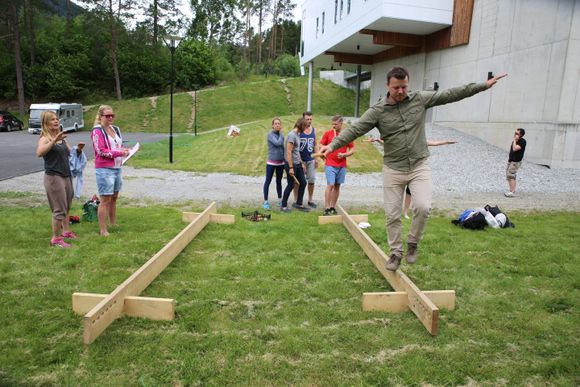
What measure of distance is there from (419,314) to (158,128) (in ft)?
126

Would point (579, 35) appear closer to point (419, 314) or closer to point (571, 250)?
point (571, 250)

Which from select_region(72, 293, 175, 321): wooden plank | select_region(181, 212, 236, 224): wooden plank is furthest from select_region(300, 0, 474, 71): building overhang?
select_region(72, 293, 175, 321): wooden plank

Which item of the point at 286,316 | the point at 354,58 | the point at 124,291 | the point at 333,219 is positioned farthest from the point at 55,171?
the point at 354,58

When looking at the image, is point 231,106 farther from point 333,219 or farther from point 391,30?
point 333,219

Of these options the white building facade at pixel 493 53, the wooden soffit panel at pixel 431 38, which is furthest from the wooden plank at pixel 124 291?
the wooden soffit panel at pixel 431 38

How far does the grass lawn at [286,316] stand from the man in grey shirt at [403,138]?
→ 0.91 metres

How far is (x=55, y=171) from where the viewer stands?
5.78m

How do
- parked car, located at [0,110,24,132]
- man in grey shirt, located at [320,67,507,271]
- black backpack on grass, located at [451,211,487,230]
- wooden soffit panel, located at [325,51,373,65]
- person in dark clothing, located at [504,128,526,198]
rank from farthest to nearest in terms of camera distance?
1. wooden soffit panel, located at [325,51,373,65]
2. parked car, located at [0,110,24,132]
3. person in dark clothing, located at [504,128,526,198]
4. black backpack on grass, located at [451,211,487,230]
5. man in grey shirt, located at [320,67,507,271]

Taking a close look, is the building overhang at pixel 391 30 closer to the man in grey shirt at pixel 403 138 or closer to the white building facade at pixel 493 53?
the white building facade at pixel 493 53

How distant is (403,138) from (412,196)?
2.03 ft

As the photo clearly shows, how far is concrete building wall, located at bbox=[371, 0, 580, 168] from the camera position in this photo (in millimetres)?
15355

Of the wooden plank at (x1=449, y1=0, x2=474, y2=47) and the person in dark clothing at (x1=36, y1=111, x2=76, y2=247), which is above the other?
the wooden plank at (x1=449, y1=0, x2=474, y2=47)

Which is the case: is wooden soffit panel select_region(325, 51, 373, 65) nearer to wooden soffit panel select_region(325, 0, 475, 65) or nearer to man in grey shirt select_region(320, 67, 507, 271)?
wooden soffit panel select_region(325, 0, 475, 65)

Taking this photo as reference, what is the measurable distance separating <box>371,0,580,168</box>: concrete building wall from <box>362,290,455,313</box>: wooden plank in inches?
564
